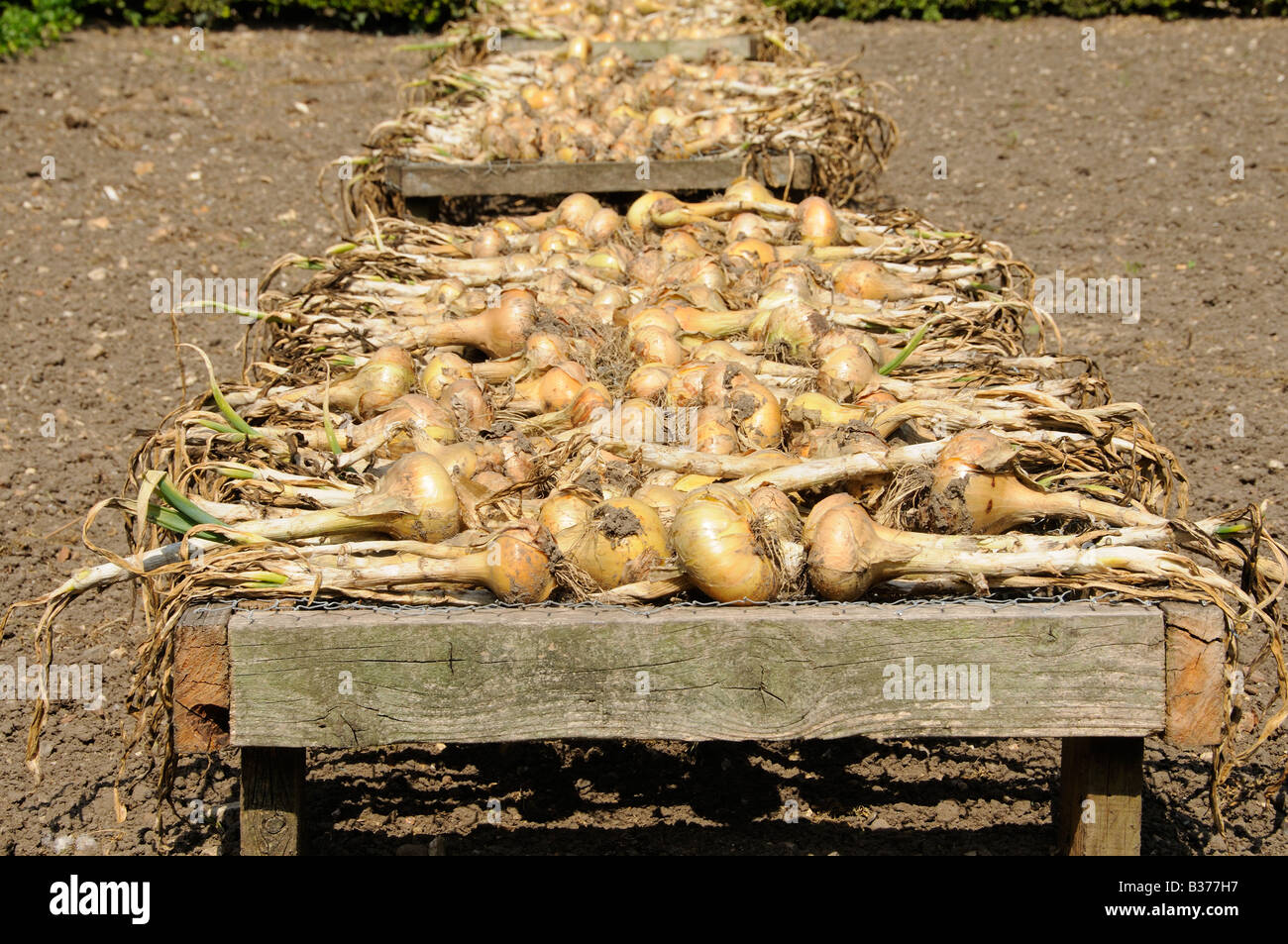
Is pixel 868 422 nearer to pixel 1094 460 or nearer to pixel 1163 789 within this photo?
pixel 1094 460

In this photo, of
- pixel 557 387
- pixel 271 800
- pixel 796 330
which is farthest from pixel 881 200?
pixel 271 800

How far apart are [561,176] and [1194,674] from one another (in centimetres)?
329

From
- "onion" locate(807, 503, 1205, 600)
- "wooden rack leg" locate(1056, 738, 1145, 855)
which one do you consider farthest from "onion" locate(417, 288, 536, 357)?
"wooden rack leg" locate(1056, 738, 1145, 855)

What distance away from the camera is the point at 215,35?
33.4 feet

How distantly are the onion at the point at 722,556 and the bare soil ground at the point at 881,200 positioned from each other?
911 millimetres

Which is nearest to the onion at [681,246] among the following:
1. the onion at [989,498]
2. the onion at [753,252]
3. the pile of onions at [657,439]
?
the pile of onions at [657,439]

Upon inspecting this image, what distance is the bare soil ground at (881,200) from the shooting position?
2631 mm

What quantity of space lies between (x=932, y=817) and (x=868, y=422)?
1.00m

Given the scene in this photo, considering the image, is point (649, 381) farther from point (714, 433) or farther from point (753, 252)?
point (753, 252)

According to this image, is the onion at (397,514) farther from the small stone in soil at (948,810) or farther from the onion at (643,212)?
the onion at (643,212)

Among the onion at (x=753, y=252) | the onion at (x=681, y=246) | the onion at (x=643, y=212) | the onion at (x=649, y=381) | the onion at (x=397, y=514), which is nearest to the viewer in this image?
the onion at (x=397, y=514)

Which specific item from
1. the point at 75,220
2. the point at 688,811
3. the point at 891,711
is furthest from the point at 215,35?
the point at 891,711

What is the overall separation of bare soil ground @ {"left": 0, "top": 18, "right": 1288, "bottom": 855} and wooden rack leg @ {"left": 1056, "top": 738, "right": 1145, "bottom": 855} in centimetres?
58

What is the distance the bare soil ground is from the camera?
2.63 metres
